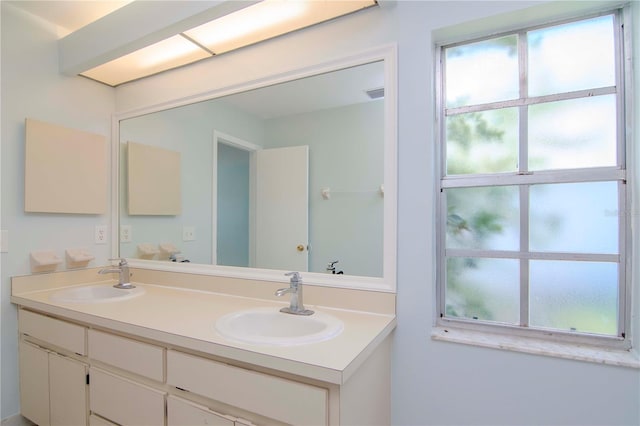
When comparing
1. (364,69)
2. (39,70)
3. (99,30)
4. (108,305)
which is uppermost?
(99,30)

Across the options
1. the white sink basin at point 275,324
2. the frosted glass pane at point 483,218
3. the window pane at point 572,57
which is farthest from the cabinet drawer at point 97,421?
the window pane at point 572,57

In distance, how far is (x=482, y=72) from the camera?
1.31 meters

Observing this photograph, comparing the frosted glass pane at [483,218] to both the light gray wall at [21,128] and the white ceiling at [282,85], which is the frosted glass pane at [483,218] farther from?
the light gray wall at [21,128]

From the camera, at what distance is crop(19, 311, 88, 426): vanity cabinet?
4.63 ft

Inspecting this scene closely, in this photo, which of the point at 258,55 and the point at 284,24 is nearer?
the point at 284,24

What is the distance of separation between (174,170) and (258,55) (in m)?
0.99

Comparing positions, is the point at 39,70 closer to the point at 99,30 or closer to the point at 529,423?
the point at 99,30

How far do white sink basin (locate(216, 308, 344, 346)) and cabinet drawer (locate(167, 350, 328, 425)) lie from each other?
145 mm

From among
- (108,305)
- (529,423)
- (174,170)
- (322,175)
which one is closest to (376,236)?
(322,175)

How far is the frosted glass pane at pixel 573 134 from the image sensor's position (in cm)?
112

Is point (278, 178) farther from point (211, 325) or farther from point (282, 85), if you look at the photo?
point (211, 325)

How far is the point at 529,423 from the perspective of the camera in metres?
1.10

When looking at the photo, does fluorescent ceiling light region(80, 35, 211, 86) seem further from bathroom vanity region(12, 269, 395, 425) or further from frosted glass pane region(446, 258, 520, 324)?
frosted glass pane region(446, 258, 520, 324)

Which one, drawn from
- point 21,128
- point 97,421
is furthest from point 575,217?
point 21,128
